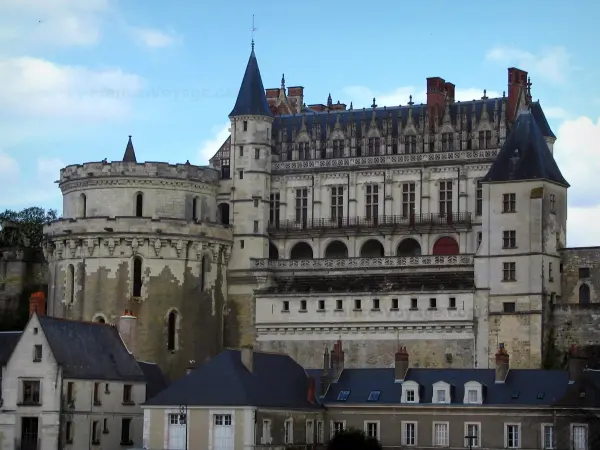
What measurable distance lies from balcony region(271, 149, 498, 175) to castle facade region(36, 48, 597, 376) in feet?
0.27

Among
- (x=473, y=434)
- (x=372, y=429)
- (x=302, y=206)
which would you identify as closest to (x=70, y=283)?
(x=302, y=206)

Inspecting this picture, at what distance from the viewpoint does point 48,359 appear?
70562 mm

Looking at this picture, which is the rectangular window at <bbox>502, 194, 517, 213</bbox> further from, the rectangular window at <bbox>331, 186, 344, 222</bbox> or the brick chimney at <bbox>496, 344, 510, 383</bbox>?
the brick chimney at <bbox>496, 344, 510, 383</bbox>

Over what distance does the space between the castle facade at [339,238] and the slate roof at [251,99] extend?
0.14 meters

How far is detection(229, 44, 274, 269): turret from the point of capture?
311ft

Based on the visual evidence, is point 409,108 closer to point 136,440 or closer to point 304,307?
point 304,307

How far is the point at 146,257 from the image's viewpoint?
301 feet

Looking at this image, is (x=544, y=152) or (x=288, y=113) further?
(x=288, y=113)

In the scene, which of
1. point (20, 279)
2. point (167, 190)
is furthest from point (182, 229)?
point (20, 279)

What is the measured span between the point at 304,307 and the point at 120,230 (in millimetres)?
10948

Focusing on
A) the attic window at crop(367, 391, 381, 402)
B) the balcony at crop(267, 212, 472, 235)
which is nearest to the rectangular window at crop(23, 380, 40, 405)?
the attic window at crop(367, 391, 381, 402)

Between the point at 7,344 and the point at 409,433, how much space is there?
18406mm

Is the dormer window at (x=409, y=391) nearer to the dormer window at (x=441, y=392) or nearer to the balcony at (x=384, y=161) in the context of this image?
the dormer window at (x=441, y=392)

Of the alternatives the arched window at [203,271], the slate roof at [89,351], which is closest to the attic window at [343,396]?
the slate roof at [89,351]
